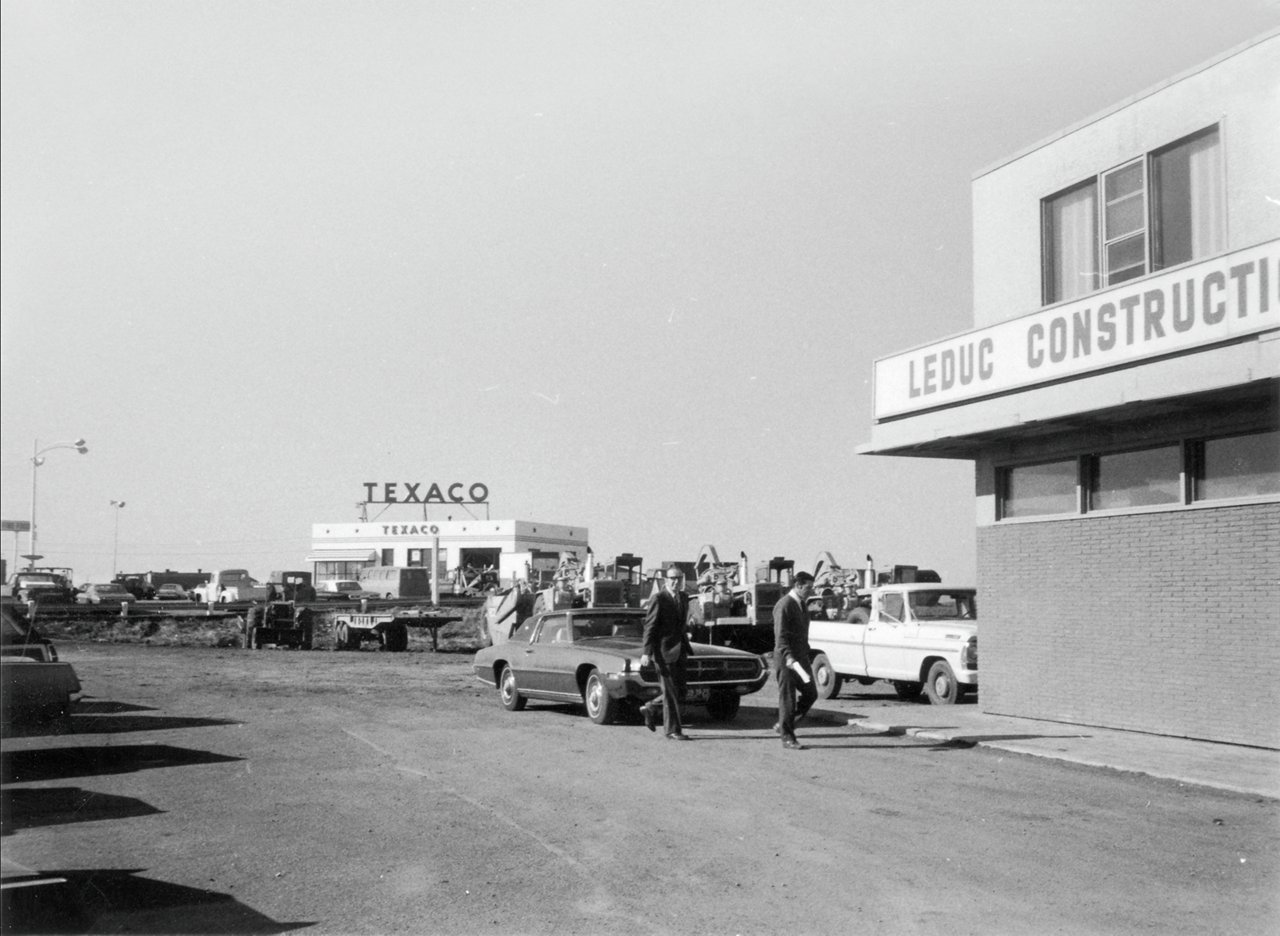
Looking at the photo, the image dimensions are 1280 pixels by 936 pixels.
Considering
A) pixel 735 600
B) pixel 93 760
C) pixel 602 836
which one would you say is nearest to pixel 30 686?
pixel 93 760

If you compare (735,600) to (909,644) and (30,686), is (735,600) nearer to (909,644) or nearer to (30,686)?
(909,644)

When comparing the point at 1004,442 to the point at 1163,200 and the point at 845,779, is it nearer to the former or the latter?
the point at 1163,200

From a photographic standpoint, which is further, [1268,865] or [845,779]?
[845,779]

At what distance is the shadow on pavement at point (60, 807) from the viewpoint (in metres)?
8.00

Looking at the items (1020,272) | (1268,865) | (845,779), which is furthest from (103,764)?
(1020,272)

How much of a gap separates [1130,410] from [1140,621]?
7.75ft

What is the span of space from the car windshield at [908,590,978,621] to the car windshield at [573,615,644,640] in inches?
177

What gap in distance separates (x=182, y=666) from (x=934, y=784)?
18.8m

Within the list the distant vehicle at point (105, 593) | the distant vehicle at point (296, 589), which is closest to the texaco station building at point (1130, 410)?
the distant vehicle at point (296, 589)

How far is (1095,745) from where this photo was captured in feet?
39.8

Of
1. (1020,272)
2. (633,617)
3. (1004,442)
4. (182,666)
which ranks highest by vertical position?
(1020,272)

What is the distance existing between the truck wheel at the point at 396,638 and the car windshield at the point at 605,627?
62.7 ft

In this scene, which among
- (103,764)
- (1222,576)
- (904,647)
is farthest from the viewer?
(904,647)

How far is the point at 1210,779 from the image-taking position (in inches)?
392
